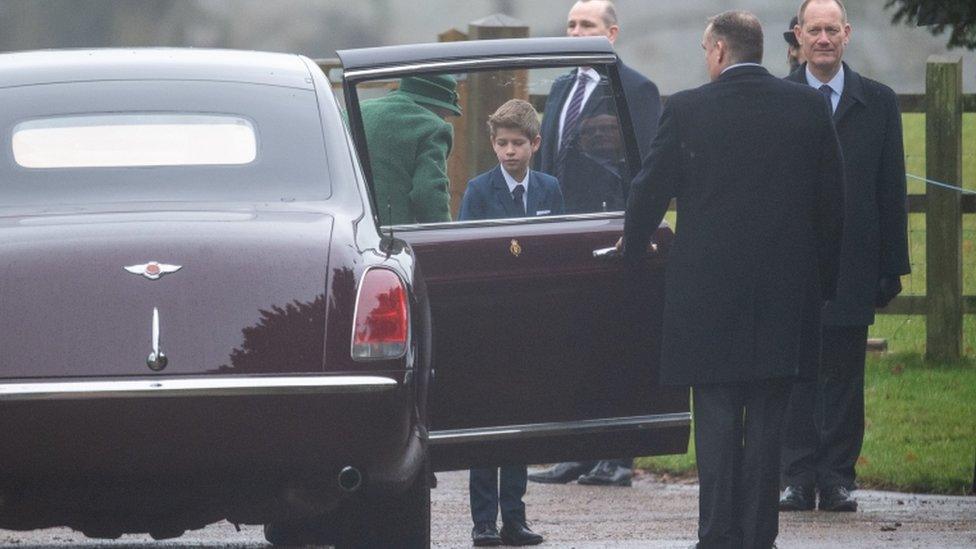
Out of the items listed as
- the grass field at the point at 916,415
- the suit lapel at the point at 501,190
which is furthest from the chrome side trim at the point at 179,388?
the grass field at the point at 916,415

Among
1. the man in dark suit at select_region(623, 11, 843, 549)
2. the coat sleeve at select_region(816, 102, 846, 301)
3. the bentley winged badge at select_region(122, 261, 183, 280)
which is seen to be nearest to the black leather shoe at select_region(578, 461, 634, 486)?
the man in dark suit at select_region(623, 11, 843, 549)

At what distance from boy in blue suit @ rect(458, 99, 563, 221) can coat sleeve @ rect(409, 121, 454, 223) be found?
0.09 m

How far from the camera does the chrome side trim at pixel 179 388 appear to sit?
474 centimetres

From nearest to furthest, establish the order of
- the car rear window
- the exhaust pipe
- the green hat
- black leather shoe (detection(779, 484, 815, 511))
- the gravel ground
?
the exhaust pipe, the car rear window, the green hat, the gravel ground, black leather shoe (detection(779, 484, 815, 511))

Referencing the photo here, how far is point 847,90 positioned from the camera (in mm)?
8047

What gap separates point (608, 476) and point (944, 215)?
12.0 ft

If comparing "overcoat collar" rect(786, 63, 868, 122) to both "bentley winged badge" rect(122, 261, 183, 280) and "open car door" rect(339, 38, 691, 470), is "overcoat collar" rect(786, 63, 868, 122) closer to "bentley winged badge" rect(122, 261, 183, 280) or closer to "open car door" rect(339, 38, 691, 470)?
"open car door" rect(339, 38, 691, 470)

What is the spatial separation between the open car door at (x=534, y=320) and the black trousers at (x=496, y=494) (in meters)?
0.79

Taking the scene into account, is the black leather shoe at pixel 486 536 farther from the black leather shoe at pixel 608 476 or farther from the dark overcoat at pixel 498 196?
the black leather shoe at pixel 608 476

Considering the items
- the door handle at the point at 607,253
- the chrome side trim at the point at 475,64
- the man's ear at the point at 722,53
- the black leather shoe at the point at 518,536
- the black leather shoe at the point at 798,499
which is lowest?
the black leather shoe at the point at 518,536

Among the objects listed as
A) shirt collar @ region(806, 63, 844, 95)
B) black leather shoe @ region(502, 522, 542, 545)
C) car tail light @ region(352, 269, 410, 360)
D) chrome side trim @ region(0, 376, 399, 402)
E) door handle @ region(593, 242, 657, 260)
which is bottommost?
black leather shoe @ region(502, 522, 542, 545)

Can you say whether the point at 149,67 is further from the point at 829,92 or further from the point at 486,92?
the point at 829,92

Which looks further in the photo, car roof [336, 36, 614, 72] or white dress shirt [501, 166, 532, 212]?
white dress shirt [501, 166, 532, 212]

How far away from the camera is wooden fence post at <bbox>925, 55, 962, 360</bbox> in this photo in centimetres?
1131
